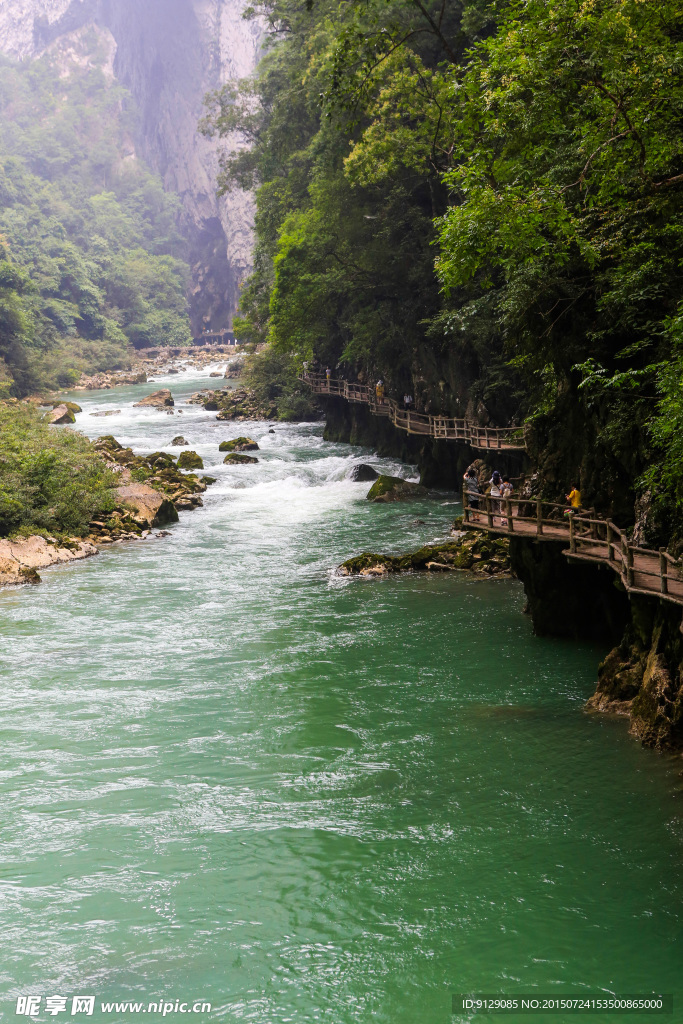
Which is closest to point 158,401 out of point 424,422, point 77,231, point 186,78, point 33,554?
point 424,422

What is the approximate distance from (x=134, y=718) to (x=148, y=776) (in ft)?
6.62

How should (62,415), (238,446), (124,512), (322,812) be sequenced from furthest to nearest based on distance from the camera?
(62,415)
(238,446)
(124,512)
(322,812)

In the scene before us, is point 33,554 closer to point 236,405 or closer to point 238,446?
point 238,446

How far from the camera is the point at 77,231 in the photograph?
13088 cm

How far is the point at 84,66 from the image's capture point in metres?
184

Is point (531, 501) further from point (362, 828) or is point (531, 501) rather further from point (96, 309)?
point (96, 309)

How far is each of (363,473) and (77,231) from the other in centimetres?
10971

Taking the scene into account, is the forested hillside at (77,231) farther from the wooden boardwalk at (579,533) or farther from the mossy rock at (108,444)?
the wooden boardwalk at (579,533)

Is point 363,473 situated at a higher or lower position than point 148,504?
higher

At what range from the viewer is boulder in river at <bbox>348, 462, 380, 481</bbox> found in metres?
36.3

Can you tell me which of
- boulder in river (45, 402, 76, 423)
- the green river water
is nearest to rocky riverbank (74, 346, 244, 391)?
boulder in river (45, 402, 76, 423)

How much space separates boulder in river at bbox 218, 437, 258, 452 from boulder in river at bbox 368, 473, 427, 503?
38.3 feet

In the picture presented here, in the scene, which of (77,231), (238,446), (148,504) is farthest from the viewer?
(77,231)

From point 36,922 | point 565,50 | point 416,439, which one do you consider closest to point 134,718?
point 36,922
